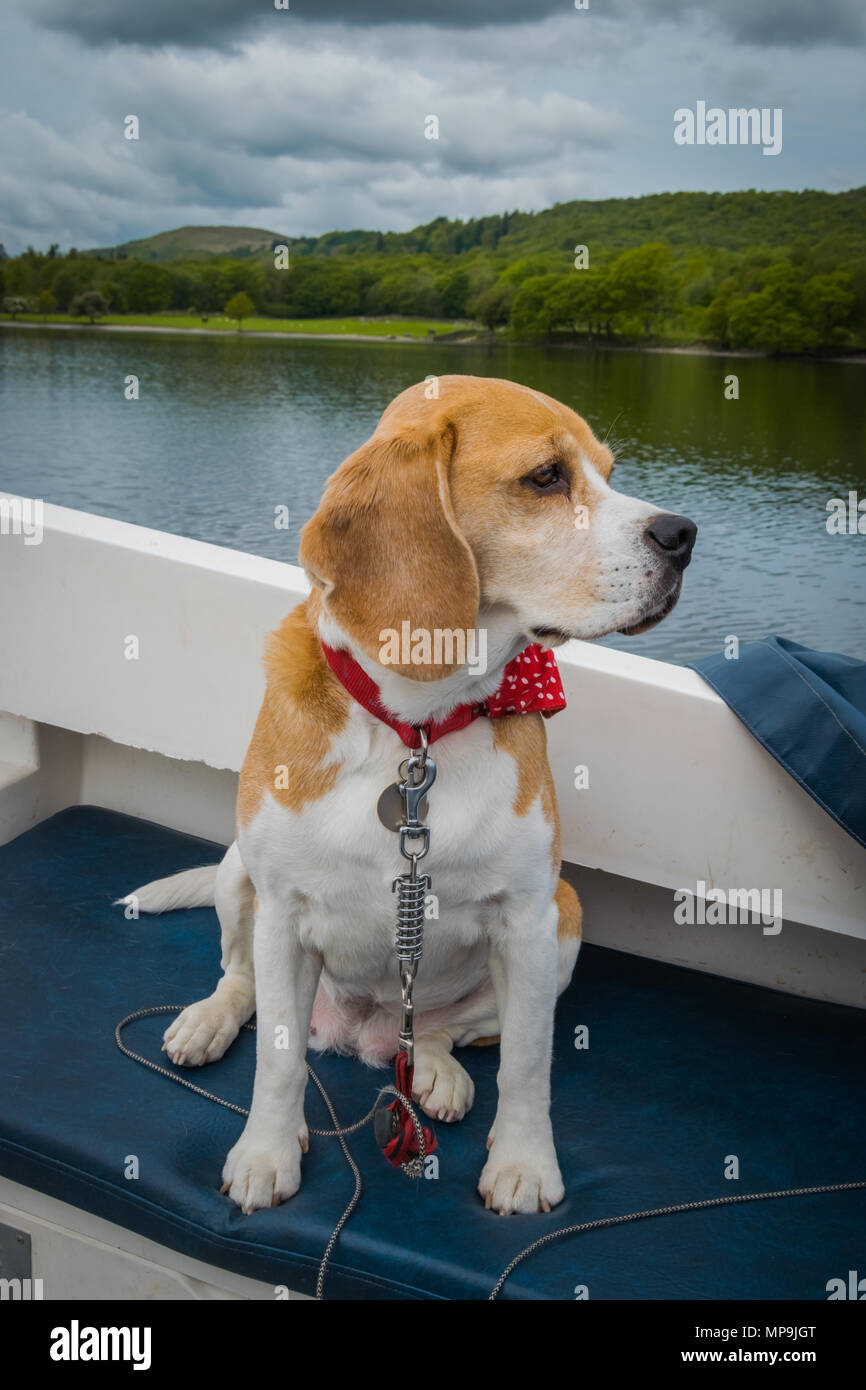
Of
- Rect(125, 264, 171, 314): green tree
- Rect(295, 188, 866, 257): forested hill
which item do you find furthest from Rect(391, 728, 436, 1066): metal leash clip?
Rect(125, 264, 171, 314): green tree

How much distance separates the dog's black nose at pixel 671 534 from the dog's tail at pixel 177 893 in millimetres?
1092

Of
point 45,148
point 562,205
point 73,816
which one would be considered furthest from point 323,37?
point 73,816

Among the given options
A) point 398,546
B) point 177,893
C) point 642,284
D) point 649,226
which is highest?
point 649,226

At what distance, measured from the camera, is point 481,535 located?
1.21 m

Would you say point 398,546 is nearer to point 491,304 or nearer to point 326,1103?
point 326,1103

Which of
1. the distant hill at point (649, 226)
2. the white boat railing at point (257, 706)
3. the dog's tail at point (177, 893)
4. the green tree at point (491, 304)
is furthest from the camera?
the distant hill at point (649, 226)

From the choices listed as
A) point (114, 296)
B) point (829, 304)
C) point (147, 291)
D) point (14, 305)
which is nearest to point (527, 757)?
point (829, 304)

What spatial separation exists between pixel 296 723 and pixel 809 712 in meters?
0.83

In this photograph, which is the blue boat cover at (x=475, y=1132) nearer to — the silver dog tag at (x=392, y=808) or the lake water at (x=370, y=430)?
the silver dog tag at (x=392, y=808)

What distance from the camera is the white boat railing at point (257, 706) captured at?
179cm

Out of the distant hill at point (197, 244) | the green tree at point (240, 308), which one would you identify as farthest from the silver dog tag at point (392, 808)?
the distant hill at point (197, 244)

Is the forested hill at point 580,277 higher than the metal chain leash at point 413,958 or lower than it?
higher

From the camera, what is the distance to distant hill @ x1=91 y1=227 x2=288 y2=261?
385 inches
